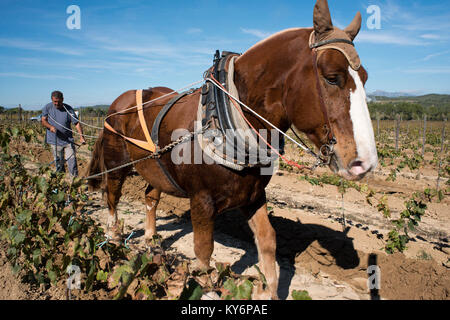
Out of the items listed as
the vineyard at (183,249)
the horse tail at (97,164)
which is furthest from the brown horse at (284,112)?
the horse tail at (97,164)

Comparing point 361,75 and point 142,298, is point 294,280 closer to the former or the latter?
point 142,298

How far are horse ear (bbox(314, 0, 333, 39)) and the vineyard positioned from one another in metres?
1.45

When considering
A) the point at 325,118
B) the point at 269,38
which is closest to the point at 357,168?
the point at 325,118

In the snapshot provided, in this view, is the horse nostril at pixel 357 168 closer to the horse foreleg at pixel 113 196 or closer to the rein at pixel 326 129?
the rein at pixel 326 129

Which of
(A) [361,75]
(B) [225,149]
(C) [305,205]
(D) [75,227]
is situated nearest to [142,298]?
(D) [75,227]

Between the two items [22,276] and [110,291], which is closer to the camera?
[110,291]

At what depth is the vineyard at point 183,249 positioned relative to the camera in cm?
213

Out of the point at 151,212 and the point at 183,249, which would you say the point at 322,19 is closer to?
the point at 183,249

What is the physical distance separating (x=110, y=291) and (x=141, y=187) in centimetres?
463

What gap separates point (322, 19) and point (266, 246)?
1.84 m

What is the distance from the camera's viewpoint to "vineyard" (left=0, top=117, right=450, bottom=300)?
84.0 inches

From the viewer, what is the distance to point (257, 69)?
2.08 meters

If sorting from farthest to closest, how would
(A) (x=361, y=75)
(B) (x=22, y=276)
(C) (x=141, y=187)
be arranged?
1. (C) (x=141, y=187)
2. (B) (x=22, y=276)
3. (A) (x=361, y=75)
